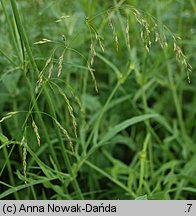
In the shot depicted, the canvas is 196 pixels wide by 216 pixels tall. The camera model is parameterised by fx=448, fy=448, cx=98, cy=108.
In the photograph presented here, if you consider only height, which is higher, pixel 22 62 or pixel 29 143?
pixel 22 62

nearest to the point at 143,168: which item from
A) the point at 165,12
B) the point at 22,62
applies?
the point at 22,62

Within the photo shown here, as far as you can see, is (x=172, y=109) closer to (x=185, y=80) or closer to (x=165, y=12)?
(x=185, y=80)

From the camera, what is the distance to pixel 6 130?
1332 millimetres

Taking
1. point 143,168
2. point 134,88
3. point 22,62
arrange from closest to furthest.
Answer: point 22,62, point 143,168, point 134,88

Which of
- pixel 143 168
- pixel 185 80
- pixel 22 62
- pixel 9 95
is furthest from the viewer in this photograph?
pixel 185 80

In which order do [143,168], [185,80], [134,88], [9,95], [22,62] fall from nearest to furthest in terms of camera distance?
[22,62], [143,168], [9,95], [134,88], [185,80]

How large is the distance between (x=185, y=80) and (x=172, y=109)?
0.42 feet
